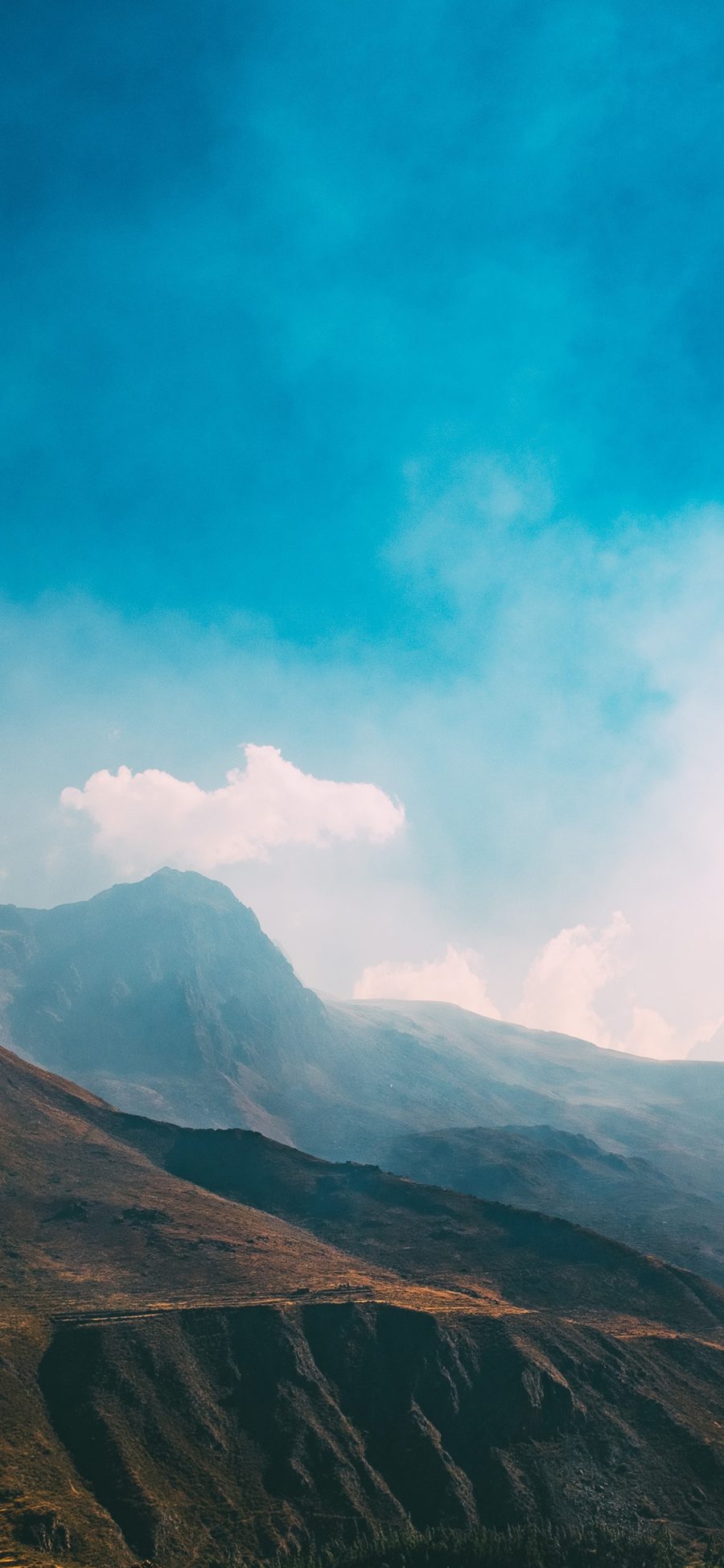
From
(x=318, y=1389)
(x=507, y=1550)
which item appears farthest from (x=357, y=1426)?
(x=507, y=1550)

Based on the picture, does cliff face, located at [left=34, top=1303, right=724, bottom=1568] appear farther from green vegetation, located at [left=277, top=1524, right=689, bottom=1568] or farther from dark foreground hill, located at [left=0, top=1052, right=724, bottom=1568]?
green vegetation, located at [left=277, top=1524, right=689, bottom=1568]

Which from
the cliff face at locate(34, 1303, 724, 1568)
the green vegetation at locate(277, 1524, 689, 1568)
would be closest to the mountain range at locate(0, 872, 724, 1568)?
the cliff face at locate(34, 1303, 724, 1568)

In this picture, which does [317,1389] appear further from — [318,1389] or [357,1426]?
[357,1426]

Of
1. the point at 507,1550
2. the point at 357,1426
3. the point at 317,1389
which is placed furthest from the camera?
the point at 317,1389

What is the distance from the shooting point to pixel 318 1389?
3903 inches

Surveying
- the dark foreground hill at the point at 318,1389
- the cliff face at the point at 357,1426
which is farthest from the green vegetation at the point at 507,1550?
the cliff face at the point at 357,1426

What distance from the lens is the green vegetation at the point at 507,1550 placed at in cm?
7219

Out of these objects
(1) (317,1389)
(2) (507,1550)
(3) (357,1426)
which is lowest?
(3) (357,1426)

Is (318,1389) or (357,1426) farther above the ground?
(318,1389)

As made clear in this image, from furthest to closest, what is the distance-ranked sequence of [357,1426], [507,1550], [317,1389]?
[317,1389], [357,1426], [507,1550]

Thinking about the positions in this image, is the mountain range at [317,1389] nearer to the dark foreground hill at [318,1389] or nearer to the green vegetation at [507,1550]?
the dark foreground hill at [318,1389]

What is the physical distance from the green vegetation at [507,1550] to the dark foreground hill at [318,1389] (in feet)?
12.2

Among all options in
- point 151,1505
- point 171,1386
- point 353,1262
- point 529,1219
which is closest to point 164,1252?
point 353,1262

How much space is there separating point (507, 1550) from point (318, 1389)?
30967 millimetres
